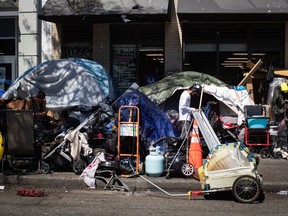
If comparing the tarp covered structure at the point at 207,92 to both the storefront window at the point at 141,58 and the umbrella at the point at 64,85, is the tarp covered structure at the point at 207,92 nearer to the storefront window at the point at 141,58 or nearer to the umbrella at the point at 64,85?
→ the umbrella at the point at 64,85

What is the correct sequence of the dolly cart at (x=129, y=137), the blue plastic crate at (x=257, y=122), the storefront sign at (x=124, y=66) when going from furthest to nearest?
the storefront sign at (x=124, y=66) < the blue plastic crate at (x=257, y=122) < the dolly cart at (x=129, y=137)

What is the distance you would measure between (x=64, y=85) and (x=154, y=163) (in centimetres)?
547

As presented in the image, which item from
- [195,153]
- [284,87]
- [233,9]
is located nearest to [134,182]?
[195,153]

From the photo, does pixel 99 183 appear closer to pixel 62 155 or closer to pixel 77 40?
pixel 62 155

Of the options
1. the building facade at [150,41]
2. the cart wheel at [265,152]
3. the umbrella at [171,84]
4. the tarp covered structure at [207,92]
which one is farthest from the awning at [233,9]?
the cart wheel at [265,152]

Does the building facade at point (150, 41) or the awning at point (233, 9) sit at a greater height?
the awning at point (233, 9)

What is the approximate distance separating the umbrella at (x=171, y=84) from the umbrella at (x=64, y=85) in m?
1.29

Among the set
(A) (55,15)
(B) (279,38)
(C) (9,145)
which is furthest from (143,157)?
(B) (279,38)

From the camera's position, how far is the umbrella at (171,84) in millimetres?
13091

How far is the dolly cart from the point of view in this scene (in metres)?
9.60

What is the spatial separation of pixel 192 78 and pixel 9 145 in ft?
20.6

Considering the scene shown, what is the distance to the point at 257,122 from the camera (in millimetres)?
12195

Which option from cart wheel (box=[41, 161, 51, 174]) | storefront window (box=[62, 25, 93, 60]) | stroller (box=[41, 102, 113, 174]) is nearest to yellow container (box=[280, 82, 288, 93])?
stroller (box=[41, 102, 113, 174])

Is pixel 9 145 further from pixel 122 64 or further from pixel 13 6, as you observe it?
pixel 13 6
